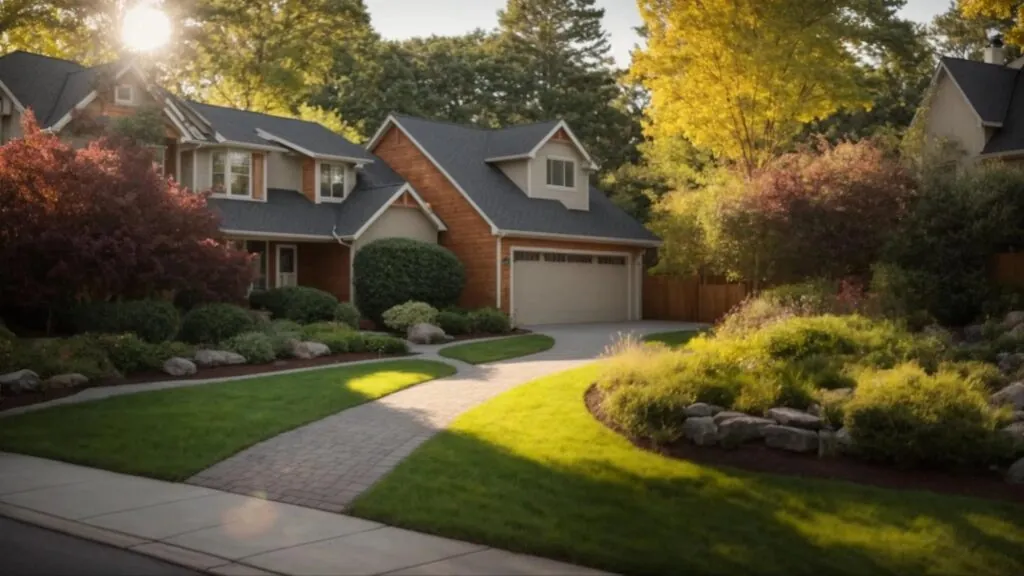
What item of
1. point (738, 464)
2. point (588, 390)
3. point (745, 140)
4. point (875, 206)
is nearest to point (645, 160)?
point (745, 140)

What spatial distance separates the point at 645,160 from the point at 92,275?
109ft

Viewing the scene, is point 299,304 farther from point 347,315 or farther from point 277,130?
point 277,130

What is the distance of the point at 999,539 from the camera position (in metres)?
8.80

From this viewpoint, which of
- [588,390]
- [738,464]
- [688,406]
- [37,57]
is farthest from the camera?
[37,57]

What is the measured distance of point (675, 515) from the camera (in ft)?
30.9

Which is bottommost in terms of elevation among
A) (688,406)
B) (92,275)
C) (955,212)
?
(688,406)

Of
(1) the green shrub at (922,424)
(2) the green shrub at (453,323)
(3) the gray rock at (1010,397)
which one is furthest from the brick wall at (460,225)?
(1) the green shrub at (922,424)

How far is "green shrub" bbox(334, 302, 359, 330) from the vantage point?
94.7 feet

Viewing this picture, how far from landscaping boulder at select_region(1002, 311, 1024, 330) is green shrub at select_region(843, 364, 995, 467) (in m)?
7.83

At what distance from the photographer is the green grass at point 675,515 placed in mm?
8367

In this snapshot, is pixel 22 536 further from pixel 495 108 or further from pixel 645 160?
pixel 495 108

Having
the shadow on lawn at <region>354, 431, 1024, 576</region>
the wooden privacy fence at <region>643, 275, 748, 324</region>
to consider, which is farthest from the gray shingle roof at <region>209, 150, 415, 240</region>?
the shadow on lawn at <region>354, 431, 1024, 576</region>

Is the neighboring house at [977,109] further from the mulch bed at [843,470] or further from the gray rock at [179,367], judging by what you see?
the gray rock at [179,367]

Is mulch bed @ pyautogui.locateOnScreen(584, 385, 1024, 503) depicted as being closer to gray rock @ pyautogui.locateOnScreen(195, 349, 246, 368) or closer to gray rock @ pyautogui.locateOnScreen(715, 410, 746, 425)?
gray rock @ pyautogui.locateOnScreen(715, 410, 746, 425)
